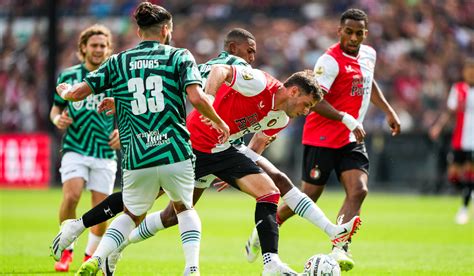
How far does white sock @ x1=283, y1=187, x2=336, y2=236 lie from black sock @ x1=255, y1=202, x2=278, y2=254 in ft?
1.96

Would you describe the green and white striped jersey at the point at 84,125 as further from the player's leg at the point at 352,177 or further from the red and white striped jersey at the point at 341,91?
the player's leg at the point at 352,177

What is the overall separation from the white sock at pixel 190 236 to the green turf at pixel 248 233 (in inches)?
66.7

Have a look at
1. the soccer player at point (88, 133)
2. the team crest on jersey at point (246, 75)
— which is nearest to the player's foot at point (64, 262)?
the soccer player at point (88, 133)

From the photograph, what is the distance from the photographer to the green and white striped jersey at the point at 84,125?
11.1m

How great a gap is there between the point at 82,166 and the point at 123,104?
10.4ft

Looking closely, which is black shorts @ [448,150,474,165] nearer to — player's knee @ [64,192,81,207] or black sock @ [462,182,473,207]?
black sock @ [462,182,473,207]

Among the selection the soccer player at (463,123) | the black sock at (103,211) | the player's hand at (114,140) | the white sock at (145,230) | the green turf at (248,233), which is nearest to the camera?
the black sock at (103,211)

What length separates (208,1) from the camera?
31.1 meters

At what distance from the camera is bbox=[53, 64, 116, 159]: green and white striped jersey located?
435 inches

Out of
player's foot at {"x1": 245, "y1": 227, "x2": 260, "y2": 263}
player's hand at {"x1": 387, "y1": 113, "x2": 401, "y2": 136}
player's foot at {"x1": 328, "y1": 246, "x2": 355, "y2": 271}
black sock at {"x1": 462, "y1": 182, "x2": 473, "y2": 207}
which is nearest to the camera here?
player's foot at {"x1": 328, "y1": 246, "x2": 355, "y2": 271}

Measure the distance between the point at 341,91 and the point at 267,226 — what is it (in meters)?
2.71

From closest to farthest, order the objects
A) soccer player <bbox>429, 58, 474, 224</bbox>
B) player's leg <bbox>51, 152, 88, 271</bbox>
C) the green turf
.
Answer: player's leg <bbox>51, 152, 88, 271</bbox> → the green turf → soccer player <bbox>429, 58, 474, 224</bbox>

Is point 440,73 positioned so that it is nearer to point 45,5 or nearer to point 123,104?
point 45,5

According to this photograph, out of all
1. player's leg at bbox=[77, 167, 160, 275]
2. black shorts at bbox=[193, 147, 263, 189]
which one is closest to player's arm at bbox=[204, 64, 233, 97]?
black shorts at bbox=[193, 147, 263, 189]
